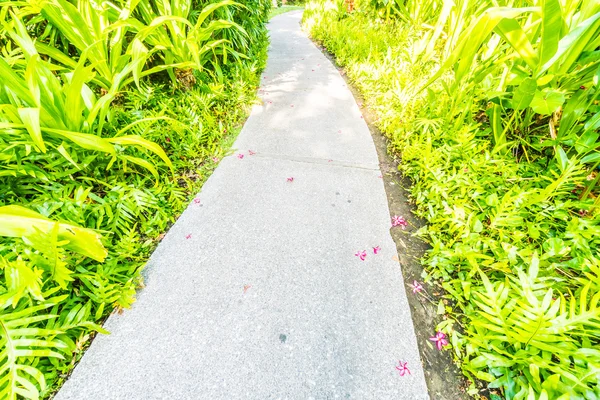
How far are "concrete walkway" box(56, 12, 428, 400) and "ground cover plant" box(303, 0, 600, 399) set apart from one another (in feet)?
0.98

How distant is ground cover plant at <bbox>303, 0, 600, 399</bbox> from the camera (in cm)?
96

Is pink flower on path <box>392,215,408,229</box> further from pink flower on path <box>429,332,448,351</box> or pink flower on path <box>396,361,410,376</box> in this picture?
pink flower on path <box>396,361,410,376</box>

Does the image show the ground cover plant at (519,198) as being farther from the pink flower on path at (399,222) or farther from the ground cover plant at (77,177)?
the ground cover plant at (77,177)

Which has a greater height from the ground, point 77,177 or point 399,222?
point 77,177

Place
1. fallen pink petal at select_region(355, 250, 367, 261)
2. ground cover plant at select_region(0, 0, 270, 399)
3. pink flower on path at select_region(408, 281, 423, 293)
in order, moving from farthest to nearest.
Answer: fallen pink petal at select_region(355, 250, 367, 261) < pink flower on path at select_region(408, 281, 423, 293) < ground cover plant at select_region(0, 0, 270, 399)

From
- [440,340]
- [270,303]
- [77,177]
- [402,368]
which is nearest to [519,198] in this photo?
[440,340]

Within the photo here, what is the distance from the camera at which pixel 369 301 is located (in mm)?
1292

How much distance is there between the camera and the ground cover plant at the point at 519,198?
96 cm

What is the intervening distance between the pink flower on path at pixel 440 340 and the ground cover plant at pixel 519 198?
3 centimetres

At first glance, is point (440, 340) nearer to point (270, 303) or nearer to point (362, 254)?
point (362, 254)

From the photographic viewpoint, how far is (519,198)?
1360mm

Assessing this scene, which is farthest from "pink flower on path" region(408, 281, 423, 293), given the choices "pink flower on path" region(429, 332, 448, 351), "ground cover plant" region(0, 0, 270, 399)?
"ground cover plant" region(0, 0, 270, 399)

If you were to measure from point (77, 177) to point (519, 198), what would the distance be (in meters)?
Result: 2.42

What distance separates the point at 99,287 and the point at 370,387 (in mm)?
1251
